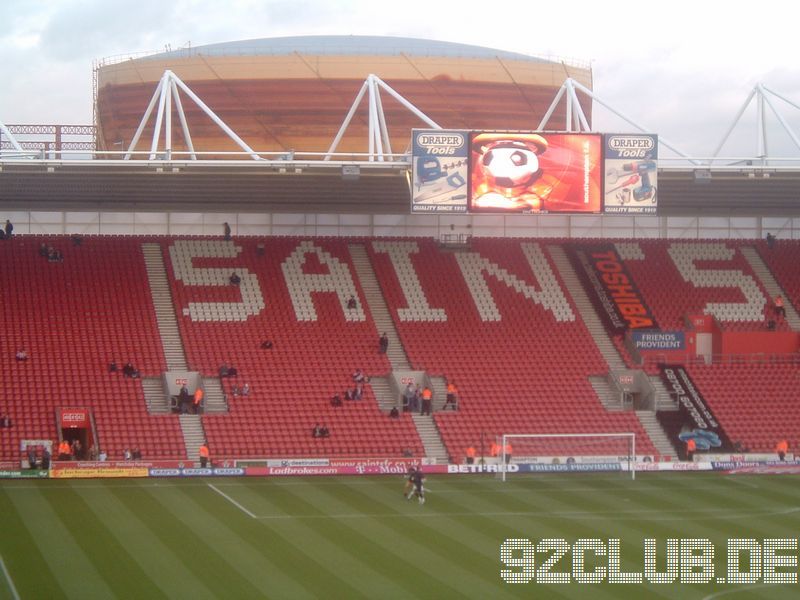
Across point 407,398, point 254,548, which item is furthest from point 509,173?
point 254,548

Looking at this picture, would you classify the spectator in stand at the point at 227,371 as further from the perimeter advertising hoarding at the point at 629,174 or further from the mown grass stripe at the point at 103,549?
the perimeter advertising hoarding at the point at 629,174

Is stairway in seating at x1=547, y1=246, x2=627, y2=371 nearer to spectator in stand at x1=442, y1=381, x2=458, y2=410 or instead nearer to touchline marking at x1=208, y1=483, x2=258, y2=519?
spectator in stand at x1=442, y1=381, x2=458, y2=410

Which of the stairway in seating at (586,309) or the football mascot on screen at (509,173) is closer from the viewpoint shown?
the football mascot on screen at (509,173)

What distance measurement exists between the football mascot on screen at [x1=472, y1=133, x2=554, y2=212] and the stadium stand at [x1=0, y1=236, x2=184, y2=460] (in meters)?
13.8

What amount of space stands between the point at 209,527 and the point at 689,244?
34.5m

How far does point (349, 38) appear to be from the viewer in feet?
217

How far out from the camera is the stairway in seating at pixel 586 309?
51875 mm

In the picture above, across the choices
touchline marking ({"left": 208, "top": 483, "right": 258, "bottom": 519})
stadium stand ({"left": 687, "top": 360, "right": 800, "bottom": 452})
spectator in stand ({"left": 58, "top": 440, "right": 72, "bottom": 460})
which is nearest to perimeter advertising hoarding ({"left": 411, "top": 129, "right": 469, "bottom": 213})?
touchline marking ({"left": 208, "top": 483, "right": 258, "bottom": 519})

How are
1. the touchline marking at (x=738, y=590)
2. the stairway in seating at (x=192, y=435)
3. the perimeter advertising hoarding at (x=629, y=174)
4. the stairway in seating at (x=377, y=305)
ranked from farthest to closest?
the stairway in seating at (x=377, y=305) → the perimeter advertising hoarding at (x=629, y=174) → the stairway in seating at (x=192, y=435) → the touchline marking at (x=738, y=590)

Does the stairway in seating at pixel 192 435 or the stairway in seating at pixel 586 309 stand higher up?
the stairway in seating at pixel 586 309

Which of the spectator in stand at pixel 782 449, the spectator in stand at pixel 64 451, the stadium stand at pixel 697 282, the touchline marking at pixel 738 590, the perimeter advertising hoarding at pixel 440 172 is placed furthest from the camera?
the stadium stand at pixel 697 282

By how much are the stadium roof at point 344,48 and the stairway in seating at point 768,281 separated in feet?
46.8

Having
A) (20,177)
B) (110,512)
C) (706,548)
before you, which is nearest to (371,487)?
(110,512)
